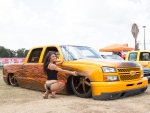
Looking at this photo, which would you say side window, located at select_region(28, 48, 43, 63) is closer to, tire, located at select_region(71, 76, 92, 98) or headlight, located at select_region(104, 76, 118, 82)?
tire, located at select_region(71, 76, 92, 98)

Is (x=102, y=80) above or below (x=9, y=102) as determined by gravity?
above

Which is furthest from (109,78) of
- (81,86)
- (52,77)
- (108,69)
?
(52,77)

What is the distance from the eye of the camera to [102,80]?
235 inches

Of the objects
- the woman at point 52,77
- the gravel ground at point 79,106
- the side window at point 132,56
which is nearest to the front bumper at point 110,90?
the gravel ground at point 79,106

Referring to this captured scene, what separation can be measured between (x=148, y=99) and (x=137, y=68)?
0.83 m

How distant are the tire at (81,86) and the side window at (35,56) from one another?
1772mm

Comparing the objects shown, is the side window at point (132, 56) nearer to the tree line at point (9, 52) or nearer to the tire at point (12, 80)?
the tire at point (12, 80)

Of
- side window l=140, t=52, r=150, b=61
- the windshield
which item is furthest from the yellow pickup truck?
side window l=140, t=52, r=150, b=61

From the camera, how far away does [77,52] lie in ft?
23.5

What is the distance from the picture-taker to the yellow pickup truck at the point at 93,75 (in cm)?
597

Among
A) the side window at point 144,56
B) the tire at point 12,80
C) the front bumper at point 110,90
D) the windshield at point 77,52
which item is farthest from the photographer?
the side window at point 144,56

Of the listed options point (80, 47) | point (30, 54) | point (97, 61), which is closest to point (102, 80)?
point (97, 61)

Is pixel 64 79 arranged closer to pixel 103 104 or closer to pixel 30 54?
pixel 103 104

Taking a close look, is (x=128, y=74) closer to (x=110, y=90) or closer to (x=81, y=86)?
(x=110, y=90)
